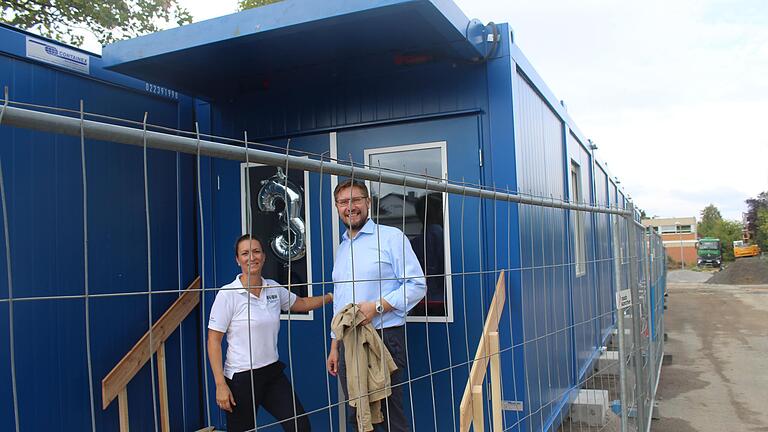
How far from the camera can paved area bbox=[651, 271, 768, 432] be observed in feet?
21.1

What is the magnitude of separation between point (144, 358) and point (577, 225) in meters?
5.43

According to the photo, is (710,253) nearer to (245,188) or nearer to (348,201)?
(245,188)

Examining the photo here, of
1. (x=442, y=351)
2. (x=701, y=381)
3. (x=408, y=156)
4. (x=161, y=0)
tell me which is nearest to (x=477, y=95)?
(x=408, y=156)

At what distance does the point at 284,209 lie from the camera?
4.98m

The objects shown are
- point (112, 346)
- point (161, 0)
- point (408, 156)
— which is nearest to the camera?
point (112, 346)

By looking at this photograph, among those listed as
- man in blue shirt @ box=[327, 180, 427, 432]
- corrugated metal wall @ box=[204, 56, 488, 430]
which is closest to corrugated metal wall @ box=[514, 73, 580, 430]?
corrugated metal wall @ box=[204, 56, 488, 430]

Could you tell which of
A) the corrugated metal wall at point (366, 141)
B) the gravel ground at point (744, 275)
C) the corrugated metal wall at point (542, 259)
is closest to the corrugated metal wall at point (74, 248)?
the corrugated metal wall at point (366, 141)

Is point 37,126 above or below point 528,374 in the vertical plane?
above

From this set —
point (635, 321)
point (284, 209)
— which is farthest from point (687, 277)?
point (284, 209)

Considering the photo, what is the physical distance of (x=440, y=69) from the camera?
449 cm

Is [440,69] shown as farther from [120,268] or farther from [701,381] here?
[701,381]

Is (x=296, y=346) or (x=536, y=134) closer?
(x=296, y=346)

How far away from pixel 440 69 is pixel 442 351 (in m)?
2.14

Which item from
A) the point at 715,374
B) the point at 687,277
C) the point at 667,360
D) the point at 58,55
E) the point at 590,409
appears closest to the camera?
the point at 58,55
